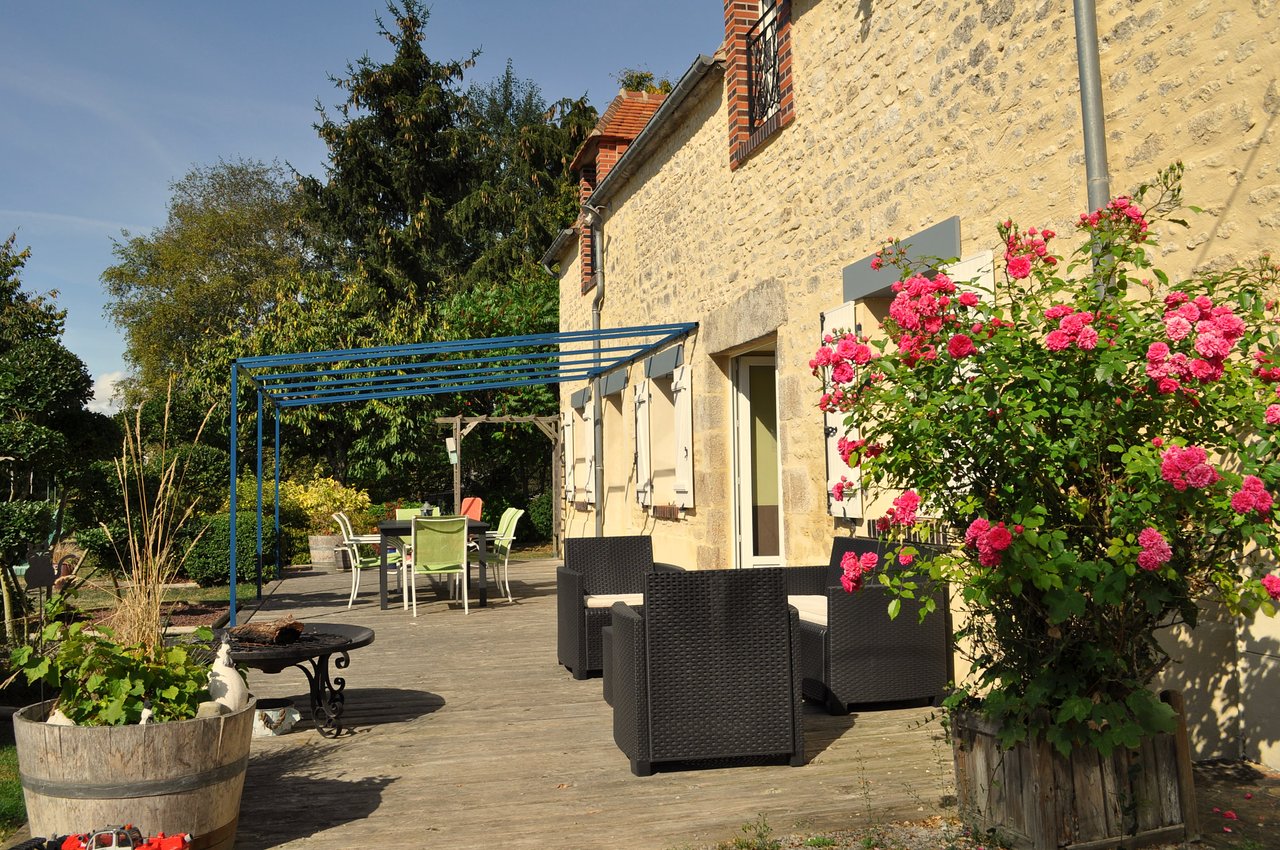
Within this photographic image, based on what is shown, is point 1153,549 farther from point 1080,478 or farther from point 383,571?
point 383,571

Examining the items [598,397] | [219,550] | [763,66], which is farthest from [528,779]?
[219,550]

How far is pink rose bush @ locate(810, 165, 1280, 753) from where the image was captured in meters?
2.25

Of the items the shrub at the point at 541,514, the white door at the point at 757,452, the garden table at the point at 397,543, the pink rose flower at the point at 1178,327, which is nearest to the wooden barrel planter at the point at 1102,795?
the pink rose flower at the point at 1178,327

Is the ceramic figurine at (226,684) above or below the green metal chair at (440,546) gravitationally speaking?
below

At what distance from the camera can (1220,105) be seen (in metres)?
3.11

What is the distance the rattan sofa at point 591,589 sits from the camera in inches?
206

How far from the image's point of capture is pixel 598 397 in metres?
11.3

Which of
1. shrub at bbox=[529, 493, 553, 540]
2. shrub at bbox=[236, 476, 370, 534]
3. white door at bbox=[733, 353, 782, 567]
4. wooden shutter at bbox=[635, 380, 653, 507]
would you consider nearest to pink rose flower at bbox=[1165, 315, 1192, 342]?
white door at bbox=[733, 353, 782, 567]

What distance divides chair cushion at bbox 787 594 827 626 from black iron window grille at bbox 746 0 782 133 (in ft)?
10.2

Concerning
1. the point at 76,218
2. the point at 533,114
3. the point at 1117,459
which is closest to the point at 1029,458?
the point at 1117,459

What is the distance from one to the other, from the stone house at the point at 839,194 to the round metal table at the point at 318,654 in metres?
2.54

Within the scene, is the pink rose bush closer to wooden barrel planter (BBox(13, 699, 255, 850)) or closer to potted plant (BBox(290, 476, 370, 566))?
wooden barrel planter (BBox(13, 699, 255, 850))

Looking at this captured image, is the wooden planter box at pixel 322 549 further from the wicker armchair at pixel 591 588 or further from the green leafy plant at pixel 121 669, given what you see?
the green leafy plant at pixel 121 669

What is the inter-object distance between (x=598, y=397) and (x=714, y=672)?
7902 millimetres
